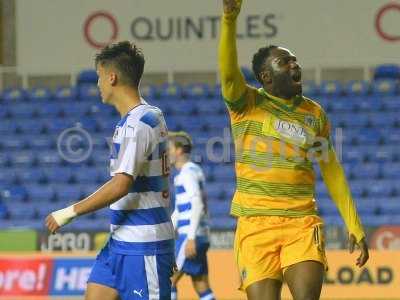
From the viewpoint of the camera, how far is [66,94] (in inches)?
760

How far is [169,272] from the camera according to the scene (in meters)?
5.31

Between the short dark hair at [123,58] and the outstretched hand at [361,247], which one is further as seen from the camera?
the outstretched hand at [361,247]

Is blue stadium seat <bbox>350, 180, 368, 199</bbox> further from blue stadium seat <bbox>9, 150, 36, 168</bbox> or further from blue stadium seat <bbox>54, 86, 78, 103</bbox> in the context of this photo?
blue stadium seat <bbox>54, 86, 78, 103</bbox>

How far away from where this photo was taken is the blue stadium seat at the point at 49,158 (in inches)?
709

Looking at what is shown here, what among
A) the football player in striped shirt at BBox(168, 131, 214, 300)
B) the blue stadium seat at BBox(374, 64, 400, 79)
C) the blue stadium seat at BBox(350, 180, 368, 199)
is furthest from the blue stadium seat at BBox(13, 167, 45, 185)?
the football player in striped shirt at BBox(168, 131, 214, 300)

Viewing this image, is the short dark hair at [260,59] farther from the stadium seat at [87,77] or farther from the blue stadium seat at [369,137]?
the stadium seat at [87,77]

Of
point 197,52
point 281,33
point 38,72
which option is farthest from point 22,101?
point 281,33

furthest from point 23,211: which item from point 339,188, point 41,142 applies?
point 339,188

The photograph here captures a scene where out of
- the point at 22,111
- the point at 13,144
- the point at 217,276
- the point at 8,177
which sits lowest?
the point at 217,276

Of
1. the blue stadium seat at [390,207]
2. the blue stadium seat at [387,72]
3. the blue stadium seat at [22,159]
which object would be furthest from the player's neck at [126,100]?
the blue stadium seat at [387,72]

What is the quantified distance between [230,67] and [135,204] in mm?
937

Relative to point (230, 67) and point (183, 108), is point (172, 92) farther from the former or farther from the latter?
point (230, 67)

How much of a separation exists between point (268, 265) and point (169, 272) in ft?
2.35

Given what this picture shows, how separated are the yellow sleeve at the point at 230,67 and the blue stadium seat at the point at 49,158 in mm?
12391
